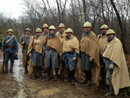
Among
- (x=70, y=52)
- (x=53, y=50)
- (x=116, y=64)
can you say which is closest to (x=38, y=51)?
(x=53, y=50)

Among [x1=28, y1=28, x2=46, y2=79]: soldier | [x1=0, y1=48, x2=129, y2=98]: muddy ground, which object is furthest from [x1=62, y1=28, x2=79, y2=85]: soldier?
[x1=28, y1=28, x2=46, y2=79]: soldier

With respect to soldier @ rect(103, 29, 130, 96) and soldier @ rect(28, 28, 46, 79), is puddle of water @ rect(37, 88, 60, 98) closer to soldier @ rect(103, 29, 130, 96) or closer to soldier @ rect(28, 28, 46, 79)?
soldier @ rect(28, 28, 46, 79)

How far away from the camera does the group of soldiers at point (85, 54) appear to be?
3551mm

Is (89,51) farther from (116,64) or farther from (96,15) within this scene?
(96,15)

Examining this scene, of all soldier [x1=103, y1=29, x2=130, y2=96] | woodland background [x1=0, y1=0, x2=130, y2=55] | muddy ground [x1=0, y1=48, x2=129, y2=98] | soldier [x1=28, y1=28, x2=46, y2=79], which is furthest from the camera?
woodland background [x1=0, y1=0, x2=130, y2=55]

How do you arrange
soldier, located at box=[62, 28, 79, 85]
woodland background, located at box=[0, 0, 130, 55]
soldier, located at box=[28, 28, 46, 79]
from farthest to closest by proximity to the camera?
1. woodland background, located at box=[0, 0, 130, 55]
2. soldier, located at box=[28, 28, 46, 79]
3. soldier, located at box=[62, 28, 79, 85]

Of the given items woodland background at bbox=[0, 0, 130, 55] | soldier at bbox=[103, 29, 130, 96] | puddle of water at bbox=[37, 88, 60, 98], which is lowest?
puddle of water at bbox=[37, 88, 60, 98]

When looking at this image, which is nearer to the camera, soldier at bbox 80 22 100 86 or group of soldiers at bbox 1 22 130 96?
group of soldiers at bbox 1 22 130 96

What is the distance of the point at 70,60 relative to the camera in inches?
182

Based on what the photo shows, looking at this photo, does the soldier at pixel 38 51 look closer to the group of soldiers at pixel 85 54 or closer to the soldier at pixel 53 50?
the group of soldiers at pixel 85 54

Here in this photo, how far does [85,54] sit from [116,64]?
50.8 inches

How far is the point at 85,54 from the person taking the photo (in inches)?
176

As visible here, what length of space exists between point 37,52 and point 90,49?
7.80ft

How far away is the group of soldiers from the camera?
140 inches
